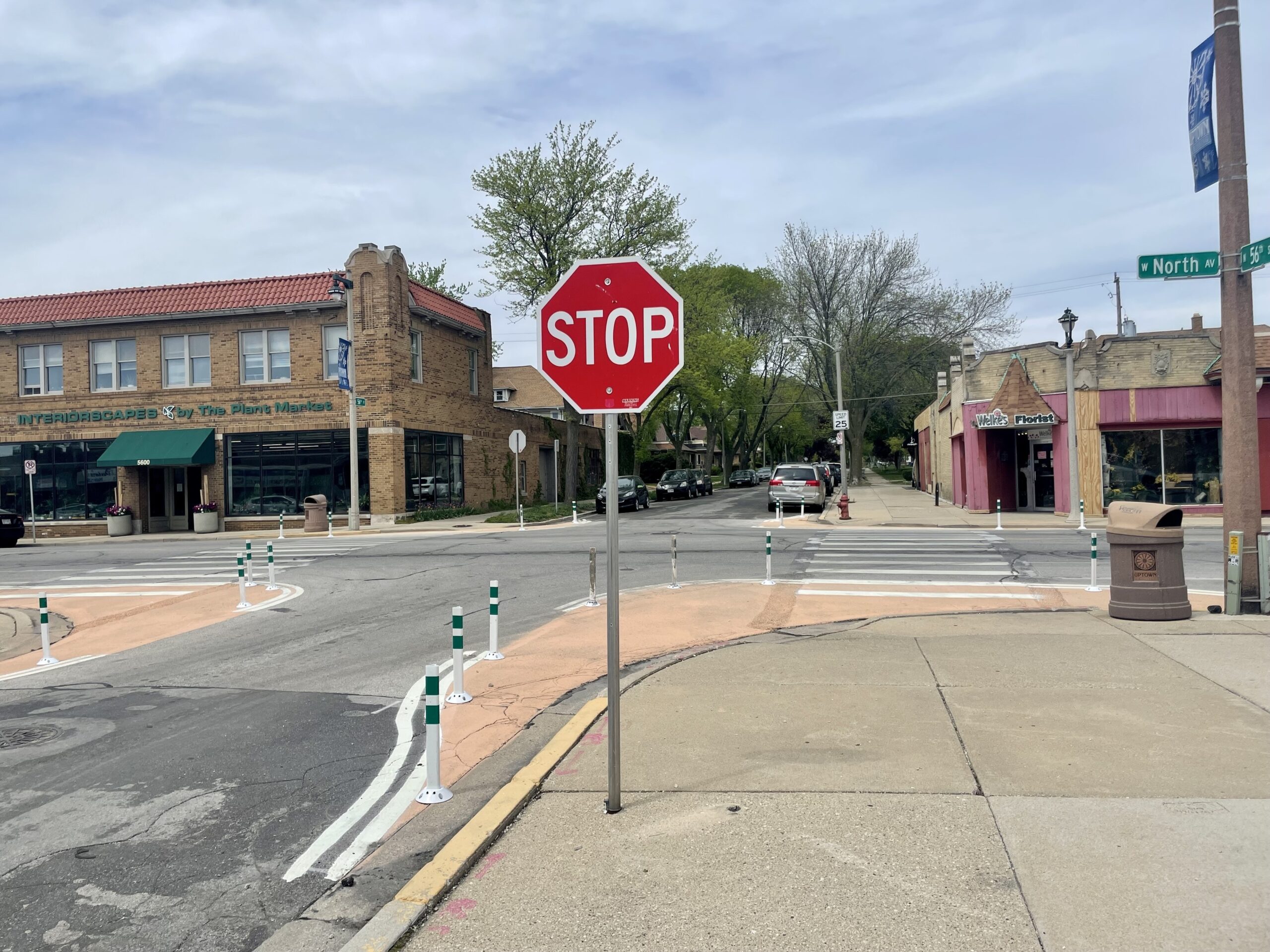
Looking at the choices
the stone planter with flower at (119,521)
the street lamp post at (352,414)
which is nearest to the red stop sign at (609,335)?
the street lamp post at (352,414)

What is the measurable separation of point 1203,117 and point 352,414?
23456 mm

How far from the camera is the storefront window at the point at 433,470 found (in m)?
30.5

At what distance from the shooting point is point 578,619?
10781mm

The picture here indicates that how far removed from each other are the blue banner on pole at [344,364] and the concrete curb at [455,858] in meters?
23.1

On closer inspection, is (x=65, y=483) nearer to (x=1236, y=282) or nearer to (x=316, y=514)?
(x=316, y=514)

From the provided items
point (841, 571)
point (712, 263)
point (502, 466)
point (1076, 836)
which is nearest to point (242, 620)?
point (841, 571)

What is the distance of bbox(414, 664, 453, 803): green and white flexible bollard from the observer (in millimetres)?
4742

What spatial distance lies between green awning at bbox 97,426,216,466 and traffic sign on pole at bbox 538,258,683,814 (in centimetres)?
2856

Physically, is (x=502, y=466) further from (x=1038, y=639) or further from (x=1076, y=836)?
(x=1076, y=836)

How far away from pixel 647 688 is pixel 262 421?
87.1ft

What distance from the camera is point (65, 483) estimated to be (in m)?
31.7

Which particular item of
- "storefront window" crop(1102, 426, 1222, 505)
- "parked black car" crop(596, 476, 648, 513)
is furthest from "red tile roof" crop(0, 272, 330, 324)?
"storefront window" crop(1102, 426, 1222, 505)

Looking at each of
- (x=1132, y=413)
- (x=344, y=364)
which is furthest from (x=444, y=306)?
(x=1132, y=413)

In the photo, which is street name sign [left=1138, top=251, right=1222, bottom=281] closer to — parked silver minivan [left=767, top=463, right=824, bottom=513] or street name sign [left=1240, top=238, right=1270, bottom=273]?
street name sign [left=1240, top=238, right=1270, bottom=273]
